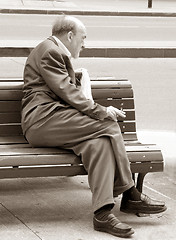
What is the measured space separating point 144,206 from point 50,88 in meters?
0.94

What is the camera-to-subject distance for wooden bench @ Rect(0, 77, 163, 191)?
479cm

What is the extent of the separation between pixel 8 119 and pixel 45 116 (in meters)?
0.53

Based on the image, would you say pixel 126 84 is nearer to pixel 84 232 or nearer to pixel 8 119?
pixel 8 119

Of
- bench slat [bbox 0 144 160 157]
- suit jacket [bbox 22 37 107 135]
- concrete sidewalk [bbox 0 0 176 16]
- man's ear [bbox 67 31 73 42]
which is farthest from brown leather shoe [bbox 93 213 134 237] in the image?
concrete sidewalk [bbox 0 0 176 16]

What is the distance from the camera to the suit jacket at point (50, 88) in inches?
193

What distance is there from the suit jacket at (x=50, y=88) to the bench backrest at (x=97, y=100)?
10.7 inches

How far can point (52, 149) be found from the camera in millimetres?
4953

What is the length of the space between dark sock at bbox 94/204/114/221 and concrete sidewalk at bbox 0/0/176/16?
16.1m

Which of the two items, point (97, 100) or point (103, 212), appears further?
point (97, 100)

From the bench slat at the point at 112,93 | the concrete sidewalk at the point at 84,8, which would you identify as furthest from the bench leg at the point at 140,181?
the concrete sidewalk at the point at 84,8

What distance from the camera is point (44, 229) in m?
4.74

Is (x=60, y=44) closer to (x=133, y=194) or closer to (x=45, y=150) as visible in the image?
(x=45, y=150)

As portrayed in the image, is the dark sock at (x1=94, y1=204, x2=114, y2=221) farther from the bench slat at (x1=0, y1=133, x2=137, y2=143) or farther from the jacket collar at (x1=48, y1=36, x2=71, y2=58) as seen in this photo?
the jacket collar at (x1=48, y1=36, x2=71, y2=58)

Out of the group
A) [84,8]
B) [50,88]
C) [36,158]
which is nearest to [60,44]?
[50,88]
